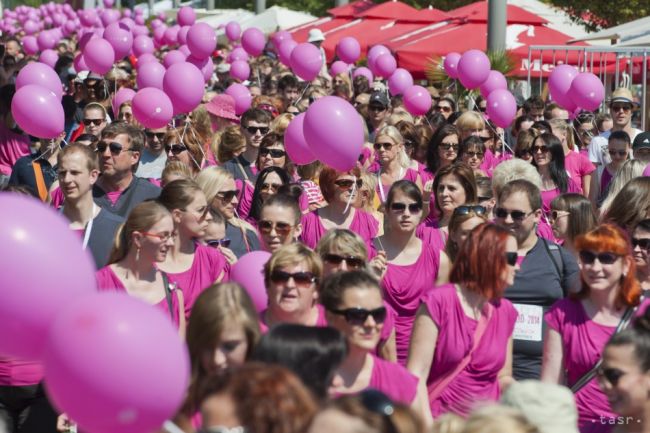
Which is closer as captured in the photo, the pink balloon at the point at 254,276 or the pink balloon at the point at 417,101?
the pink balloon at the point at 254,276

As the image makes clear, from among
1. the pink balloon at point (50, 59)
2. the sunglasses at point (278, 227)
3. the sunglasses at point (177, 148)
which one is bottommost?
the pink balloon at point (50, 59)

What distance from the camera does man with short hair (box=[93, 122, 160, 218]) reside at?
8.32 metres

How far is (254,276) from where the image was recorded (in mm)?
6102

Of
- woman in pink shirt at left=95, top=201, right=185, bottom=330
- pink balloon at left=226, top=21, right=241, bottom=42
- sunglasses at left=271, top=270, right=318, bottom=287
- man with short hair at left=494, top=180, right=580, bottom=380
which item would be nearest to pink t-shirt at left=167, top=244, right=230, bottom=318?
woman in pink shirt at left=95, top=201, right=185, bottom=330

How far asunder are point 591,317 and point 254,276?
60.5 inches

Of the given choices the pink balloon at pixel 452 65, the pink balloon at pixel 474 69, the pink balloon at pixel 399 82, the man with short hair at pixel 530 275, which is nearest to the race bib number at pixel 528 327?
the man with short hair at pixel 530 275

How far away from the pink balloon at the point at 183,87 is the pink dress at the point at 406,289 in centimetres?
522

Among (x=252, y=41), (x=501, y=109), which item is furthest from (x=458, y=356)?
(x=252, y=41)

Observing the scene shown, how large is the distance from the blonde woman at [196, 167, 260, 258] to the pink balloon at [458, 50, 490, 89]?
707 cm

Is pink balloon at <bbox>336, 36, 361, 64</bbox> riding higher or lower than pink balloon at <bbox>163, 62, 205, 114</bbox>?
lower

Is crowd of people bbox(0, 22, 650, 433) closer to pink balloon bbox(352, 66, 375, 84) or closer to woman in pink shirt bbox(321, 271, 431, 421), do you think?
woman in pink shirt bbox(321, 271, 431, 421)

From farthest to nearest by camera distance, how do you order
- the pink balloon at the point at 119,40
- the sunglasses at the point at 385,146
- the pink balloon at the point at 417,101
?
the pink balloon at the point at 119,40 → the pink balloon at the point at 417,101 → the sunglasses at the point at 385,146

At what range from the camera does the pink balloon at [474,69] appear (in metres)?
14.5

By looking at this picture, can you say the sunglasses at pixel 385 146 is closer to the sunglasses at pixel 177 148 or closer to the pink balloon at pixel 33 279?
the sunglasses at pixel 177 148
